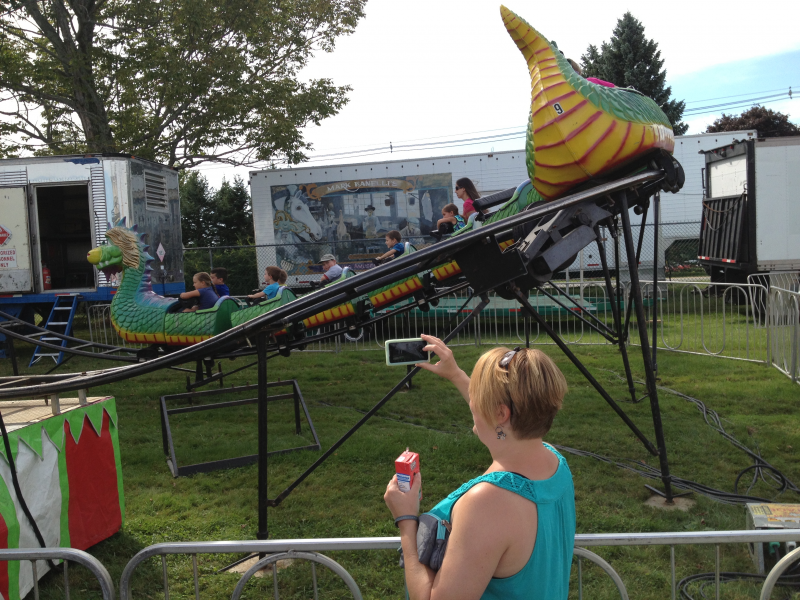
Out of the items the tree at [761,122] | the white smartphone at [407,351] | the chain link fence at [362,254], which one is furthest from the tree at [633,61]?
the white smartphone at [407,351]

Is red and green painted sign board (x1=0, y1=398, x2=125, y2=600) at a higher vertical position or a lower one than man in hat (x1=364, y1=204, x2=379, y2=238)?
lower

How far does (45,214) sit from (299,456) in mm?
12086

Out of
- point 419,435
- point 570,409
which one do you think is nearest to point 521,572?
point 419,435

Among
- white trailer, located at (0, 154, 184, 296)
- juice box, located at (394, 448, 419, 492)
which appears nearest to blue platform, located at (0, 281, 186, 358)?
white trailer, located at (0, 154, 184, 296)

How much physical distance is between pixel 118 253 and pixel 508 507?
5835 mm

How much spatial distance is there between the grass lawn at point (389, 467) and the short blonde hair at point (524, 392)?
2.23 meters

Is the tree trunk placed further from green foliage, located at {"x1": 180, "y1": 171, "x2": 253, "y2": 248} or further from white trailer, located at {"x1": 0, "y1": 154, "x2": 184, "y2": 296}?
green foliage, located at {"x1": 180, "y1": 171, "x2": 253, "y2": 248}

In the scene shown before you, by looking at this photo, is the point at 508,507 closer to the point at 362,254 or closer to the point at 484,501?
the point at 484,501

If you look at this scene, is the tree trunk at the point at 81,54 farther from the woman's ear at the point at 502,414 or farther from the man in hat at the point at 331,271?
the woman's ear at the point at 502,414

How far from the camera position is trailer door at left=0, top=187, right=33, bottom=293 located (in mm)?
11336

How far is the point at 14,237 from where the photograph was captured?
448 inches

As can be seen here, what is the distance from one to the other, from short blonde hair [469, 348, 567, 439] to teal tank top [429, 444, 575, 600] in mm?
126

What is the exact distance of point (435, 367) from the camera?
2148 millimetres

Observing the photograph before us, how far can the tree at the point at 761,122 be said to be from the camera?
1353 inches
